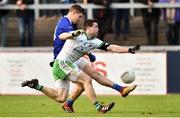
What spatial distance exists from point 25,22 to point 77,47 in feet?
29.1

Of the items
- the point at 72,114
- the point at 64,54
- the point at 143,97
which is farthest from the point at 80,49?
the point at 143,97

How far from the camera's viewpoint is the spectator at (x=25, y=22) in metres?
23.9

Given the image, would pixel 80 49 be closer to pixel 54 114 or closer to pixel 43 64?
pixel 54 114

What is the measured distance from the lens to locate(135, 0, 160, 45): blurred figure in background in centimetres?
2375

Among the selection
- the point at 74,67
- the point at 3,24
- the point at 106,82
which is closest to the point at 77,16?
the point at 74,67

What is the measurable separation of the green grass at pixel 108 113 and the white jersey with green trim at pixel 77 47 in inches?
45.0

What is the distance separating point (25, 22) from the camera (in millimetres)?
23953

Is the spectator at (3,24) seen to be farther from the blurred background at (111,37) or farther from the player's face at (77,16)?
the player's face at (77,16)

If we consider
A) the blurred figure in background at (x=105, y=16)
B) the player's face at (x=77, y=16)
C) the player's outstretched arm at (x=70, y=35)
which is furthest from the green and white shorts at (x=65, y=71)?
the blurred figure in background at (x=105, y=16)

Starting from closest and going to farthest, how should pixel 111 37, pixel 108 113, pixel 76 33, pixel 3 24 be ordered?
1. pixel 76 33
2. pixel 108 113
3. pixel 3 24
4. pixel 111 37

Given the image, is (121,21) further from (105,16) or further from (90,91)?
(90,91)

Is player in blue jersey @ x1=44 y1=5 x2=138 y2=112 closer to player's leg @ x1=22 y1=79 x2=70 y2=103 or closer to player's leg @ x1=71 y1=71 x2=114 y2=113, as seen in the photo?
player's leg @ x1=71 y1=71 x2=114 y2=113

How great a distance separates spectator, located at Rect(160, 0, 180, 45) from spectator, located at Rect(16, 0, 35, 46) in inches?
164

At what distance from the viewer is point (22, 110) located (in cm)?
1625
